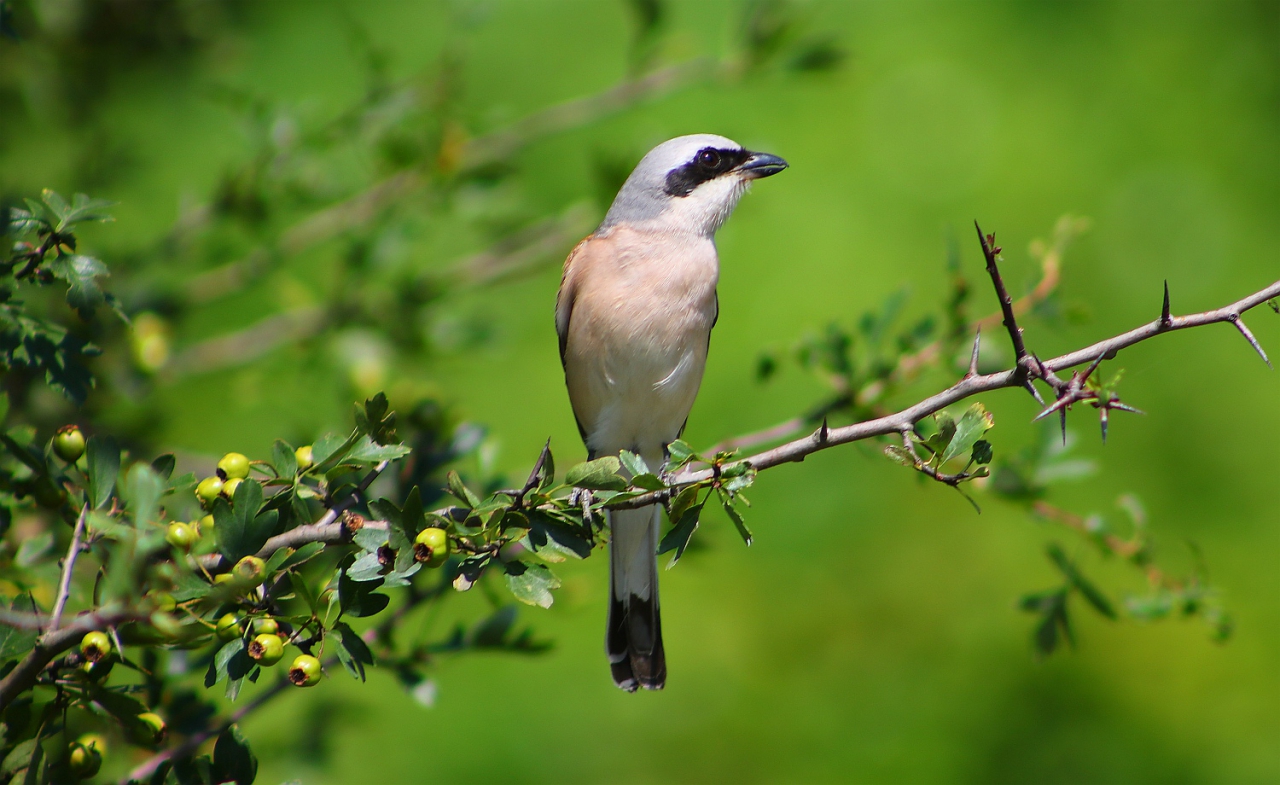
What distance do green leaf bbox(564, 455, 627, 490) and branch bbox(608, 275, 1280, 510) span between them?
49mm

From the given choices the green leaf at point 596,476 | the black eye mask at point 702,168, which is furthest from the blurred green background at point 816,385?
the green leaf at point 596,476

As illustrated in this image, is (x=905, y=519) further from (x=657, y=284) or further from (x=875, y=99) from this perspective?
(x=875, y=99)

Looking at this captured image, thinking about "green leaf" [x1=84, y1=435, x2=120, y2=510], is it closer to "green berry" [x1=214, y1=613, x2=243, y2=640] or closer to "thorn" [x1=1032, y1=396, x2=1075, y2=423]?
"green berry" [x1=214, y1=613, x2=243, y2=640]

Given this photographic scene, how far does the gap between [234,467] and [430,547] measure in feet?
1.36

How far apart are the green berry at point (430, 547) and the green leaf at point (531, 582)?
0.48 ft

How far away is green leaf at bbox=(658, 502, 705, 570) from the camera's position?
1853 mm

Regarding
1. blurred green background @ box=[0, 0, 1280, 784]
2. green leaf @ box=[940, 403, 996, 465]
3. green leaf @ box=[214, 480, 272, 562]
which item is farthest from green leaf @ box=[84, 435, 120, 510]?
green leaf @ box=[940, 403, 996, 465]

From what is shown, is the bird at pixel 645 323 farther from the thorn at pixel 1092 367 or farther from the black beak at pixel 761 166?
the thorn at pixel 1092 367

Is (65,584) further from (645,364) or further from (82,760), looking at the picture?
(645,364)

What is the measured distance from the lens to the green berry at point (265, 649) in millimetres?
1687

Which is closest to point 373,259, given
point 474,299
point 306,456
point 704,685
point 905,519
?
point 306,456

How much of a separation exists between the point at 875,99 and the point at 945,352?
501cm

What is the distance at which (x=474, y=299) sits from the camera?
5.38 metres

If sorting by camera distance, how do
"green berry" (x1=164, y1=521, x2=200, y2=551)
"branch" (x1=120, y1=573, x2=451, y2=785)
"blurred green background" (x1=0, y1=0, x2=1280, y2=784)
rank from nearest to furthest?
"green berry" (x1=164, y1=521, x2=200, y2=551), "branch" (x1=120, y1=573, x2=451, y2=785), "blurred green background" (x1=0, y1=0, x2=1280, y2=784)
